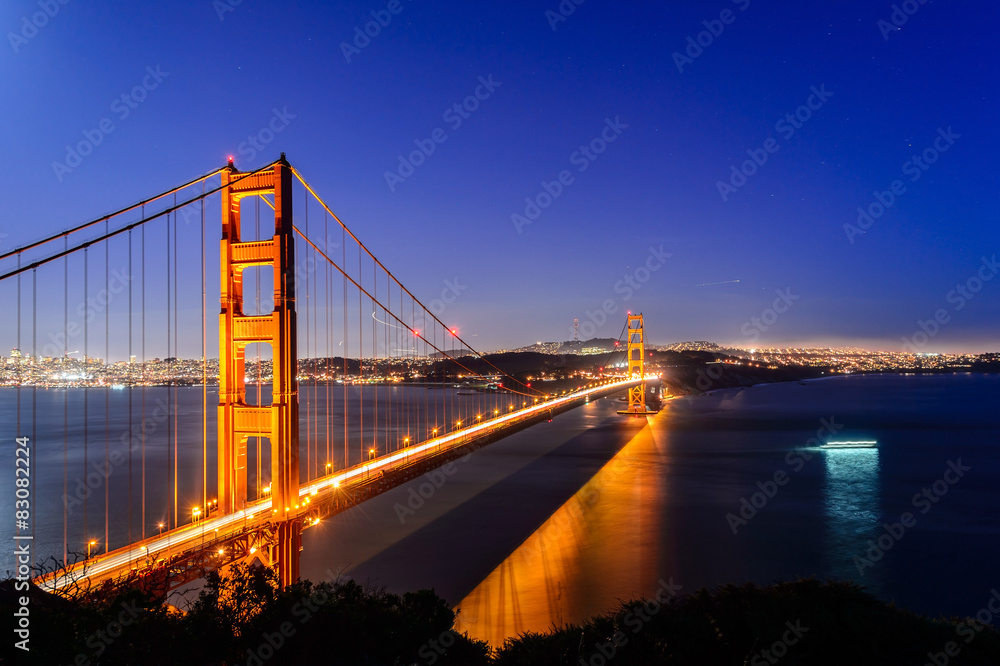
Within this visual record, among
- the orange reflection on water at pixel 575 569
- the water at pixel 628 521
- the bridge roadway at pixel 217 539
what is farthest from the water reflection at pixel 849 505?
the bridge roadway at pixel 217 539

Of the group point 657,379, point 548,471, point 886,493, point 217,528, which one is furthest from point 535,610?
point 657,379

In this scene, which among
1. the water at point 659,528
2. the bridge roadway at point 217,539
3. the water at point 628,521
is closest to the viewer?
the bridge roadway at point 217,539

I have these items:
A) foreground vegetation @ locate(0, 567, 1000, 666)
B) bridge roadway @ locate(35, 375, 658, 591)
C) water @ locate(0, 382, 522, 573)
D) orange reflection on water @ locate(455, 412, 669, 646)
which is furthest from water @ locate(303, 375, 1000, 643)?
foreground vegetation @ locate(0, 567, 1000, 666)

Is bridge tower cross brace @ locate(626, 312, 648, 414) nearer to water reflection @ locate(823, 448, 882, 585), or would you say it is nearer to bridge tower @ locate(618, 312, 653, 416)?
bridge tower @ locate(618, 312, 653, 416)

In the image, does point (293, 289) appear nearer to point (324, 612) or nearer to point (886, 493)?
point (324, 612)

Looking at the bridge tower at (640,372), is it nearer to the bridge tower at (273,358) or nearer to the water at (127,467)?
the water at (127,467)

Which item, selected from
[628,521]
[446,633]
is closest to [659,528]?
[628,521]
